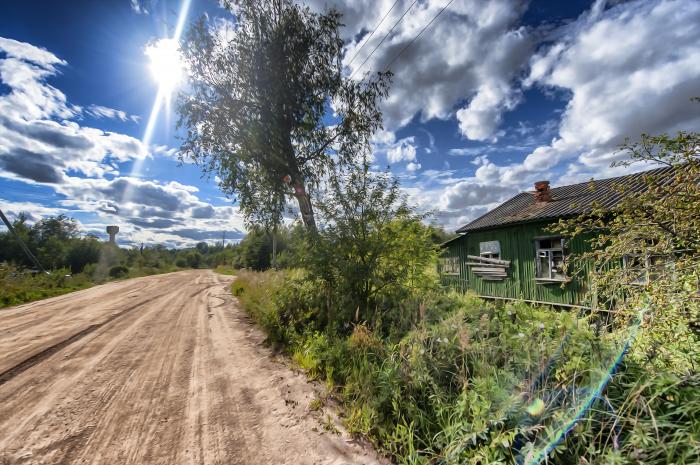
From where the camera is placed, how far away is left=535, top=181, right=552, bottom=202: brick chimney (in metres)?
13.8

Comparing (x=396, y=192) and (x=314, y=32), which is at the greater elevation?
(x=314, y=32)

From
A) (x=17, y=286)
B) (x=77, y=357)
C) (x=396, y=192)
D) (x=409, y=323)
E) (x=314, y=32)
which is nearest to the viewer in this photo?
(x=409, y=323)

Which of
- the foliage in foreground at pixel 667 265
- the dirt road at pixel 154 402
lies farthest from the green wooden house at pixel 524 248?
the dirt road at pixel 154 402

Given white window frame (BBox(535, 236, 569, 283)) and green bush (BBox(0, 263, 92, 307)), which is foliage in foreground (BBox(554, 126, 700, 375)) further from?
green bush (BBox(0, 263, 92, 307))

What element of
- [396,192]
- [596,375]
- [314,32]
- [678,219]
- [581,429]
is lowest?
[581,429]

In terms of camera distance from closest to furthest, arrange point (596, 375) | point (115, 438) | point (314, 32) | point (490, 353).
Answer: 1. point (596, 375)
2. point (115, 438)
3. point (490, 353)
4. point (314, 32)

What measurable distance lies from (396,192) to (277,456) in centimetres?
478

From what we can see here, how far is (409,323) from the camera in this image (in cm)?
449

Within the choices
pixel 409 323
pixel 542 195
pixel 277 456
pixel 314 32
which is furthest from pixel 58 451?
pixel 542 195

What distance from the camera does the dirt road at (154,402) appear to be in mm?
2545

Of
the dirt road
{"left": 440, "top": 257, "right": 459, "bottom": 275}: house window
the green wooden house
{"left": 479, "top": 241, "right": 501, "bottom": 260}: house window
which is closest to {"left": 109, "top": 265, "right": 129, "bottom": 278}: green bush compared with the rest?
the dirt road

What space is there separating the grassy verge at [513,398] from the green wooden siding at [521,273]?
8469mm

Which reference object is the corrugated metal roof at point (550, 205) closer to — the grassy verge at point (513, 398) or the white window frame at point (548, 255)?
the white window frame at point (548, 255)

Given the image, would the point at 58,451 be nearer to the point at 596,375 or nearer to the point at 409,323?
the point at 409,323
